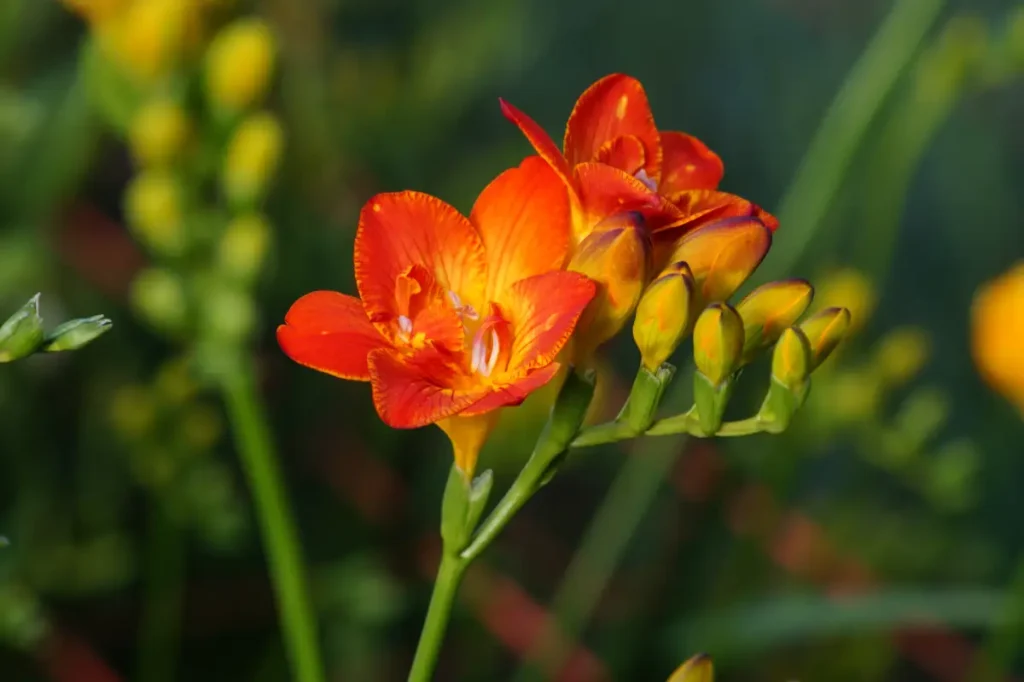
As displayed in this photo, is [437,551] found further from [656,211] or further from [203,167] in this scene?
[656,211]

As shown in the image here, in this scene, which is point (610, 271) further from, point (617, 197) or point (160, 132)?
point (160, 132)

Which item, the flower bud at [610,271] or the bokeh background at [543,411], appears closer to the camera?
the flower bud at [610,271]

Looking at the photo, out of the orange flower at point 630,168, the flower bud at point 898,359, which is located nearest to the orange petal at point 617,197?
the orange flower at point 630,168

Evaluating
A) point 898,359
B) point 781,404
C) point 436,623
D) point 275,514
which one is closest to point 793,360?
point 781,404

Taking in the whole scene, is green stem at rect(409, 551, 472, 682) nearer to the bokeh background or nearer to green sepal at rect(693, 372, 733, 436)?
green sepal at rect(693, 372, 733, 436)

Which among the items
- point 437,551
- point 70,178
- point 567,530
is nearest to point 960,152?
point 567,530

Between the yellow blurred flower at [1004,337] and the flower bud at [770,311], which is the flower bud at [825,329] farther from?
the yellow blurred flower at [1004,337]
